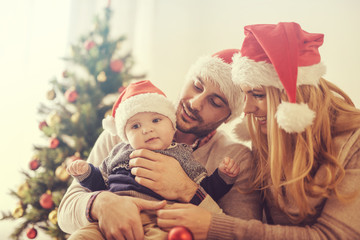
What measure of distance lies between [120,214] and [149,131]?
0.36 m

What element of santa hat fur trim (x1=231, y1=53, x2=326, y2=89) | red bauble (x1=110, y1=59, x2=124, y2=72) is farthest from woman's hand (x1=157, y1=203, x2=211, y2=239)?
red bauble (x1=110, y1=59, x2=124, y2=72)

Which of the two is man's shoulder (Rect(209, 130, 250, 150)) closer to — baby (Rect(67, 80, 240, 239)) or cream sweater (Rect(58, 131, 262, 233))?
cream sweater (Rect(58, 131, 262, 233))

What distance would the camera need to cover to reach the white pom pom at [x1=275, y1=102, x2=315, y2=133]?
1006 millimetres

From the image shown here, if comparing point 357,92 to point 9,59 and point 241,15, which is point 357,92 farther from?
point 9,59

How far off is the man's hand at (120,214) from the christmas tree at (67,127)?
1042 millimetres

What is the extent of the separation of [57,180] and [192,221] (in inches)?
57.6

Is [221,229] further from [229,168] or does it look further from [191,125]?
[191,125]

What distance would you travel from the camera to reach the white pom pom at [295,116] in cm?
101

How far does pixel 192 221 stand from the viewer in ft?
3.43

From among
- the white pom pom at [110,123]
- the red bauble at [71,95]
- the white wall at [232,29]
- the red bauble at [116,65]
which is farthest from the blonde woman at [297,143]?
the red bauble at [71,95]

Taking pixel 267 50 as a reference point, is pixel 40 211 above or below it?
below

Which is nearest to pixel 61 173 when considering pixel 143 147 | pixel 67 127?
pixel 67 127

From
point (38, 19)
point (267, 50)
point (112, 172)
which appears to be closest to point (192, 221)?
point (112, 172)

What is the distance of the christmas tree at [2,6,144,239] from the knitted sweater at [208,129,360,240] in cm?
136
